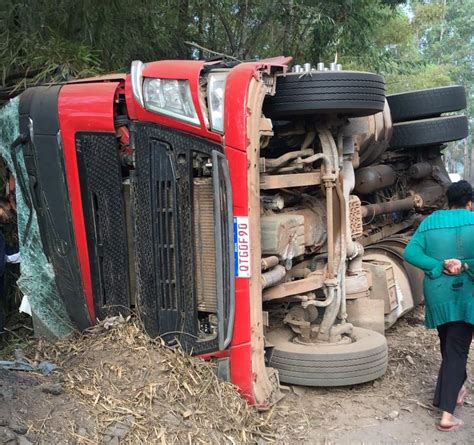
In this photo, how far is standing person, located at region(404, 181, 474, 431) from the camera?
3.71 m

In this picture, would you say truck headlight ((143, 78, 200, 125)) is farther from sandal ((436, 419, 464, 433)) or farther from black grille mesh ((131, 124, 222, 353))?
sandal ((436, 419, 464, 433))

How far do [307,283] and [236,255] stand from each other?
0.85 m

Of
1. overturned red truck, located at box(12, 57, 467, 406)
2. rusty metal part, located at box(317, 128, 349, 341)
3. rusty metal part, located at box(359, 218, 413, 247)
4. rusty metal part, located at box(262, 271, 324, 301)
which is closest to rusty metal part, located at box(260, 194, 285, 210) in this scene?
overturned red truck, located at box(12, 57, 467, 406)

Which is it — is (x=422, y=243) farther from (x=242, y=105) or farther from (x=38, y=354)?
(x=38, y=354)

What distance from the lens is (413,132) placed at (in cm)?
673

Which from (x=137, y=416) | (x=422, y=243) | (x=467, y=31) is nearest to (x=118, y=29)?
(x=422, y=243)

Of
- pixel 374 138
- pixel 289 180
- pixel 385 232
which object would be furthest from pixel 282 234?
pixel 385 232

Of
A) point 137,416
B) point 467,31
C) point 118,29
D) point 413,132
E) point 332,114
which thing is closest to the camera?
point 137,416

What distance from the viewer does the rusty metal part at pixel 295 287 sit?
3994 mm

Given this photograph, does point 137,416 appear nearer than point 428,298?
Yes

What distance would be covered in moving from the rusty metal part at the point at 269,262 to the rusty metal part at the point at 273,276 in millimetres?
35

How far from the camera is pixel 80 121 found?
12.0 feet

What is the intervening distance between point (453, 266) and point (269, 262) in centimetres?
106

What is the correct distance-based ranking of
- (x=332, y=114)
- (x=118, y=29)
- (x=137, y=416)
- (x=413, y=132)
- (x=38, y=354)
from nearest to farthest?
(x=137, y=416), (x=38, y=354), (x=332, y=114), (x=118, y=29), (x=413, y=132)
